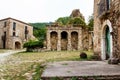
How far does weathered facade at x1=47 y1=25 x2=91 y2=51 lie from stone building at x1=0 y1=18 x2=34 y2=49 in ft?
47.8

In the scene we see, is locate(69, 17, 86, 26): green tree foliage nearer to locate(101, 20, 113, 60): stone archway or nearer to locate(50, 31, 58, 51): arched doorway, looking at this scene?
locate(50, 31, 58, 51): arched doorway

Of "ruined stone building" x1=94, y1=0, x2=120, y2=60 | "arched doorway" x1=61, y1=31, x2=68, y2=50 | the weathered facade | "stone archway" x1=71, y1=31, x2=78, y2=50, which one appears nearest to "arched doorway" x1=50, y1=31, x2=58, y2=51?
the weathered facade

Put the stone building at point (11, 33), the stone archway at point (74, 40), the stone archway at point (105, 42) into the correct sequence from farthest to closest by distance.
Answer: the stone building at point (11, 33) → the stone archway at point (74, 40) → the stone archway at point (105, 42)

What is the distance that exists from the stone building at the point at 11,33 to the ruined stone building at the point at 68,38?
14.6m

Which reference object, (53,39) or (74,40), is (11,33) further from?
(74,40)

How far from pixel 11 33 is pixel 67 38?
649 inches

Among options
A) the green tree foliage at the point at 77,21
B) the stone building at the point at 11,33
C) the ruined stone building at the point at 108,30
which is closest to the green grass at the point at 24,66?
the ruined stone building at the point at 108,30

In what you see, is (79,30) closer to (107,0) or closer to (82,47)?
(82,47)

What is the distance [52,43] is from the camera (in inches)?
1419

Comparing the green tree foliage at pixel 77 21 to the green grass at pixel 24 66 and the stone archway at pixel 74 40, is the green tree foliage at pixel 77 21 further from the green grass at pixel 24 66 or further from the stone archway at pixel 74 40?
the green grass at pixel 24 66

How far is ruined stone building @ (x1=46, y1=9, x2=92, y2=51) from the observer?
1406 inches

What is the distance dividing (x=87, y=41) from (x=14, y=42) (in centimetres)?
1810

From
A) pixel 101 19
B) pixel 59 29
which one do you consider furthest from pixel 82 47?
pixel 101 19

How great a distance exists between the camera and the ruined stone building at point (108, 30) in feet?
36.8
